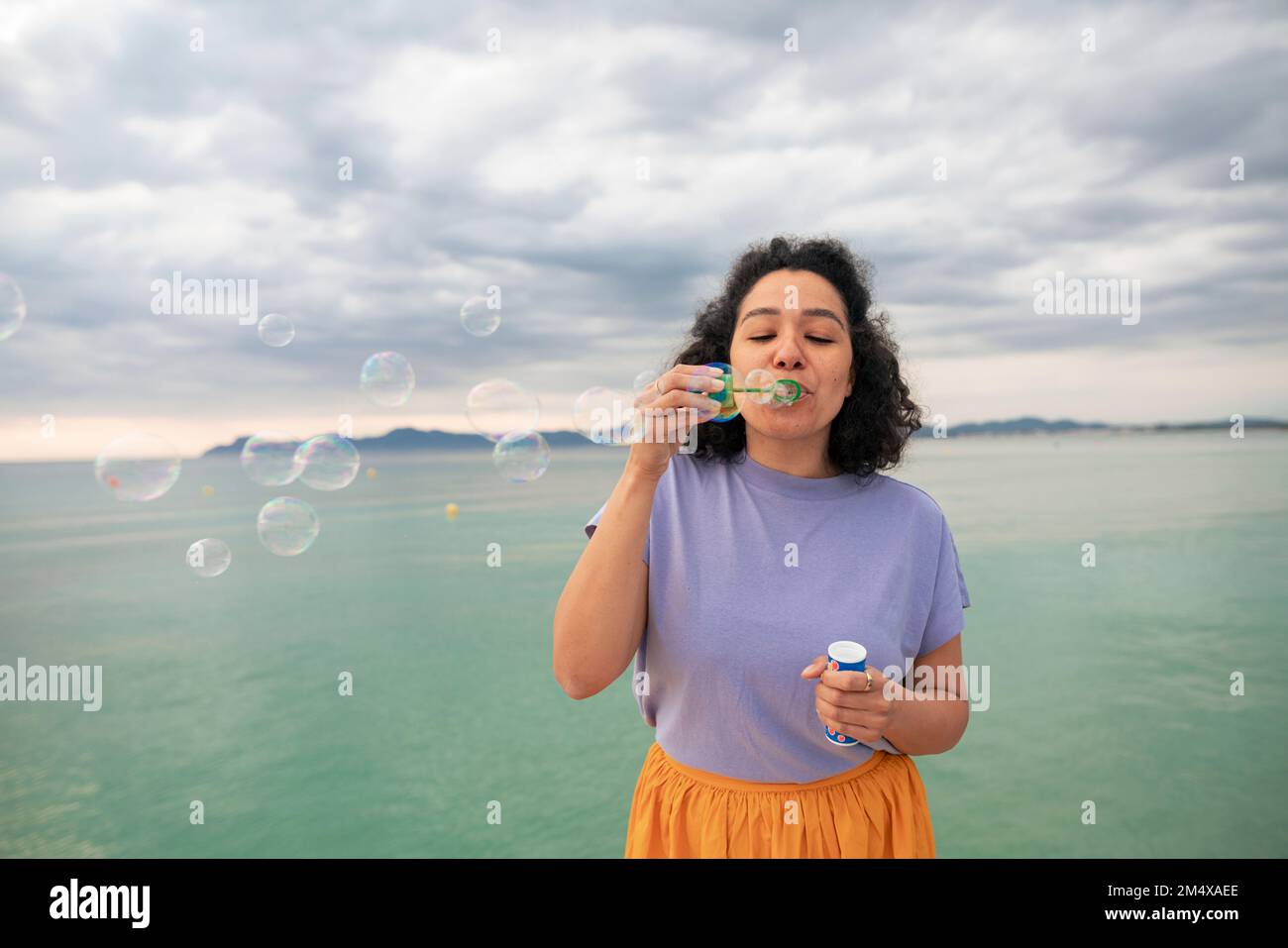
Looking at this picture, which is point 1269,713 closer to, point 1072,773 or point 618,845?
point 1072,773

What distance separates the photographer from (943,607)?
1968mm

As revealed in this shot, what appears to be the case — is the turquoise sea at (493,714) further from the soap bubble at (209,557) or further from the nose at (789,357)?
the nose at (789,357)

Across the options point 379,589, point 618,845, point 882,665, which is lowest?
point 618,845

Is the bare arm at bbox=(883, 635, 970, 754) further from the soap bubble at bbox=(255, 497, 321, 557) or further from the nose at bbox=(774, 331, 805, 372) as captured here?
the soap bubble at bbox=(255, 497, 321, 557)

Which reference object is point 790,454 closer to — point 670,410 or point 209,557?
point 670,410

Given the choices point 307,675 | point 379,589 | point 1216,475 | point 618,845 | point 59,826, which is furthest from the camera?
point 1216,475

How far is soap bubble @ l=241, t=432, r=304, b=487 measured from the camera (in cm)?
643

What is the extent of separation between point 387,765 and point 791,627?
5.66 metres

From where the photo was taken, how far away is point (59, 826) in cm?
570

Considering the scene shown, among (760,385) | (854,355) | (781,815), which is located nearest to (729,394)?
(760,385)

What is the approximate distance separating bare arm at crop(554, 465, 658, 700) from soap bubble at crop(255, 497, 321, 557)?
5049mm

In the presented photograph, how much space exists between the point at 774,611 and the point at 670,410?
0.52 m

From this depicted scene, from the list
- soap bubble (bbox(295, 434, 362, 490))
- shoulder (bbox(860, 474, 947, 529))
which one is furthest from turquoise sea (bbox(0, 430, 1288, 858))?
shoulder (bbox(860, 474, 947, 529))

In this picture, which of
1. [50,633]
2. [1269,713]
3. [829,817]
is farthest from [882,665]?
[50,633]
